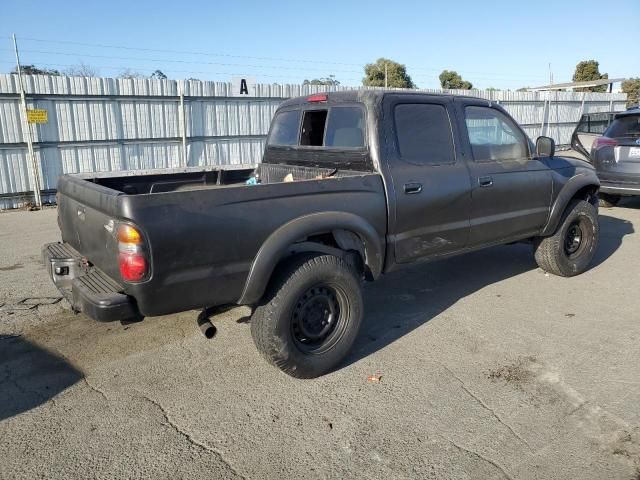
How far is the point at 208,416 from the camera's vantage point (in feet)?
10.00

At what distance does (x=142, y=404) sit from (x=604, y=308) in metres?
4.05

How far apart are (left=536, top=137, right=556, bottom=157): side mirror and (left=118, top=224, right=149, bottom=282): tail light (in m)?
3.84

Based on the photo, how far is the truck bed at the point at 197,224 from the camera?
279 centimetres

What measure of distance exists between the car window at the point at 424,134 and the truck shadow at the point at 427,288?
1.38 metres

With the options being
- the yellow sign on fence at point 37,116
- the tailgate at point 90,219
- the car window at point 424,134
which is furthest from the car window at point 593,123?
the yellow sign on fence at point 37,116

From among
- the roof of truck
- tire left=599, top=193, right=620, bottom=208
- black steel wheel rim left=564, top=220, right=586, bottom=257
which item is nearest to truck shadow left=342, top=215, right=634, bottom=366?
black steel wheel rim left=564, top=220, right=586, bottom=257

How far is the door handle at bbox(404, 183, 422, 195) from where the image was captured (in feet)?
12.6

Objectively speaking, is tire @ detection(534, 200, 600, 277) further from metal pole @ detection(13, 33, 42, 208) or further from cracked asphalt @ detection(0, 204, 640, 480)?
metal pole @ detection(13, 33, 42, 208)

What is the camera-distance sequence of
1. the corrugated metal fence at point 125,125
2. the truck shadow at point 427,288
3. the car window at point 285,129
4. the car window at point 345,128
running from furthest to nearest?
the corrugated metal fence at point 125,125, the car window at point 285,129, the truck shadow at point 427,288, the car window at point 345,128

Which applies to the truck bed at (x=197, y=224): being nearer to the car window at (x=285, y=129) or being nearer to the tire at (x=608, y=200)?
the car window at (x=285, y=129)

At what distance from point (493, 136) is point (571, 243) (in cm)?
185

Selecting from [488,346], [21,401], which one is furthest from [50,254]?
[488,346]

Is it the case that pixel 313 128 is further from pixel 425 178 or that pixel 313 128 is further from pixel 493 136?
pixel 493 136

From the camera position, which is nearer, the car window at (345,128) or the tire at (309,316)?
the tire at (309,316)
